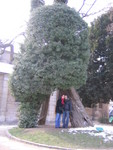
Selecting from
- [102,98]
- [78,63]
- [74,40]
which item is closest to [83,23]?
[74,40]

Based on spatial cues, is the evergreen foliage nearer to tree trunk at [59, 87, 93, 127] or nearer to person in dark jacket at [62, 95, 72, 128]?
tree trunk at [59, 87, 93, 127]

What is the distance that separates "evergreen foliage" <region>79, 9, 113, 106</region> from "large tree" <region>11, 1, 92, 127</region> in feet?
30.6

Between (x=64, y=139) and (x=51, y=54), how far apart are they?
14.1 feet

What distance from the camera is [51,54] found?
13195 mm

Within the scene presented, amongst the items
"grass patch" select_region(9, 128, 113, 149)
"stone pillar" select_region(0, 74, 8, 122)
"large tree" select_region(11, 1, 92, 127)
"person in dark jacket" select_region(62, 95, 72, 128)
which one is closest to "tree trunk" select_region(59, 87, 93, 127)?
"person in dark jacket" select_region(62, 95, 72, 128)

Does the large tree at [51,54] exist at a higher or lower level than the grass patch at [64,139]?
higher

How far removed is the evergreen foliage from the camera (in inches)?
909

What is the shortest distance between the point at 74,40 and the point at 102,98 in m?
11.4

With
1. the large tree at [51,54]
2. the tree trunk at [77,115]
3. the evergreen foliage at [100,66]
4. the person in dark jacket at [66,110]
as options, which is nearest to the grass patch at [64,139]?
the person in dark jacket at [66,110]

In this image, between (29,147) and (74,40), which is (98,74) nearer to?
(74,40)

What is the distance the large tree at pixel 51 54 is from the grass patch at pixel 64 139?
7.24ft

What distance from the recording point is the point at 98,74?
23.7 metres

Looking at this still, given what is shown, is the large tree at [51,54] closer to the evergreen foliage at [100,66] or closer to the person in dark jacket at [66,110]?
the person in dark jacket at [66,110]

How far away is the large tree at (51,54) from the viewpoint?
A: 1298cm
